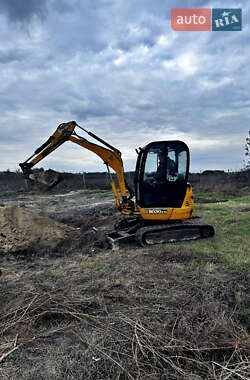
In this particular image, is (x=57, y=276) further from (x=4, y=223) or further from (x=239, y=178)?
(x=239, y=178)

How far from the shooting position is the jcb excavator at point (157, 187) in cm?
673

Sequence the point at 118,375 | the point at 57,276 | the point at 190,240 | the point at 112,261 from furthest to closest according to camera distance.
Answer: the point at 190,240
the point at 112,261
the point at 57,276
the point at 118,375

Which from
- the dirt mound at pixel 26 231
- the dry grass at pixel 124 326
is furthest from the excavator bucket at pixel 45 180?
the dry grass at pixel 124 326

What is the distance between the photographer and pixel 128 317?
10.9 feet

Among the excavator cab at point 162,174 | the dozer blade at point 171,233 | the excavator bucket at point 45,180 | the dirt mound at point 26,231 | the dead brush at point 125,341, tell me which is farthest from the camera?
the excavator bucket at point 45,180

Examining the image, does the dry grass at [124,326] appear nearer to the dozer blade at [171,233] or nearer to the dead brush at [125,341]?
the dead brush at [125,341]

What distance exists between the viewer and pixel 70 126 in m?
6.87

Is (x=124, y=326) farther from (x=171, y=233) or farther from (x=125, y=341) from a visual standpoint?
(x=171, y=233)

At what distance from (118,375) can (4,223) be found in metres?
6.22

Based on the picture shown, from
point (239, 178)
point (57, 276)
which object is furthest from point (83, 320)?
point (239, 178)

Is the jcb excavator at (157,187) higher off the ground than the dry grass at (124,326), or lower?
higher

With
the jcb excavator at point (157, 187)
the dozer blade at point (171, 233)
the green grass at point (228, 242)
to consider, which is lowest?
the green grass at point (228, 242)

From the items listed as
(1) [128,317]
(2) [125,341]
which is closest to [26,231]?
(1) [128,317]

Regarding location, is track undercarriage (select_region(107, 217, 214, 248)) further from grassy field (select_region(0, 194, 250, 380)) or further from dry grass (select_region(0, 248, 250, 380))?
dry grass (select_region(0, 248, 250, 380))
